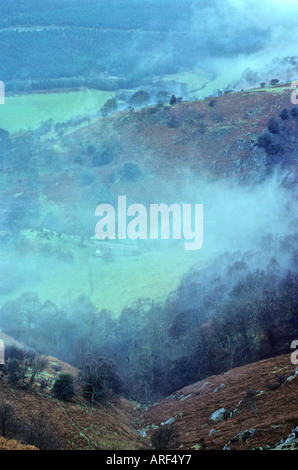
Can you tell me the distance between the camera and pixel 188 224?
5997 cm

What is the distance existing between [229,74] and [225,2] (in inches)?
2585

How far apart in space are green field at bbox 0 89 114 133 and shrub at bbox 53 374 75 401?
7106cm

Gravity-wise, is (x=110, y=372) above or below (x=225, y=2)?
below

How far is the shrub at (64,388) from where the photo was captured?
2333 centimetres

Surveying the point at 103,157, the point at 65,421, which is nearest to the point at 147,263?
the point at 103,157

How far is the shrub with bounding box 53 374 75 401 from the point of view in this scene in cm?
2333

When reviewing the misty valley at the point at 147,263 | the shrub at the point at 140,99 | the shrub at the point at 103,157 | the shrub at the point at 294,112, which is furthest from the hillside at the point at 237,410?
the shrub at the point at 140,99

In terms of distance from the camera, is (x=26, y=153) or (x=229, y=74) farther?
(x=229, y=74)

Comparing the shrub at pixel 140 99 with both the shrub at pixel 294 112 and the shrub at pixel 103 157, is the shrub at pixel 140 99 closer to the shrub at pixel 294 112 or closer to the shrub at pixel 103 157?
the shrub at pixel 103 157

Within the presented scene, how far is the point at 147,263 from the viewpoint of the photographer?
5044cm

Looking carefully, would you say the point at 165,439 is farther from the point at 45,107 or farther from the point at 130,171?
the point at 45,107

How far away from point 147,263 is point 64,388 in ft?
90.2

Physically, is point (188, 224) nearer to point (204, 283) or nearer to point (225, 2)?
point (204, 283)
